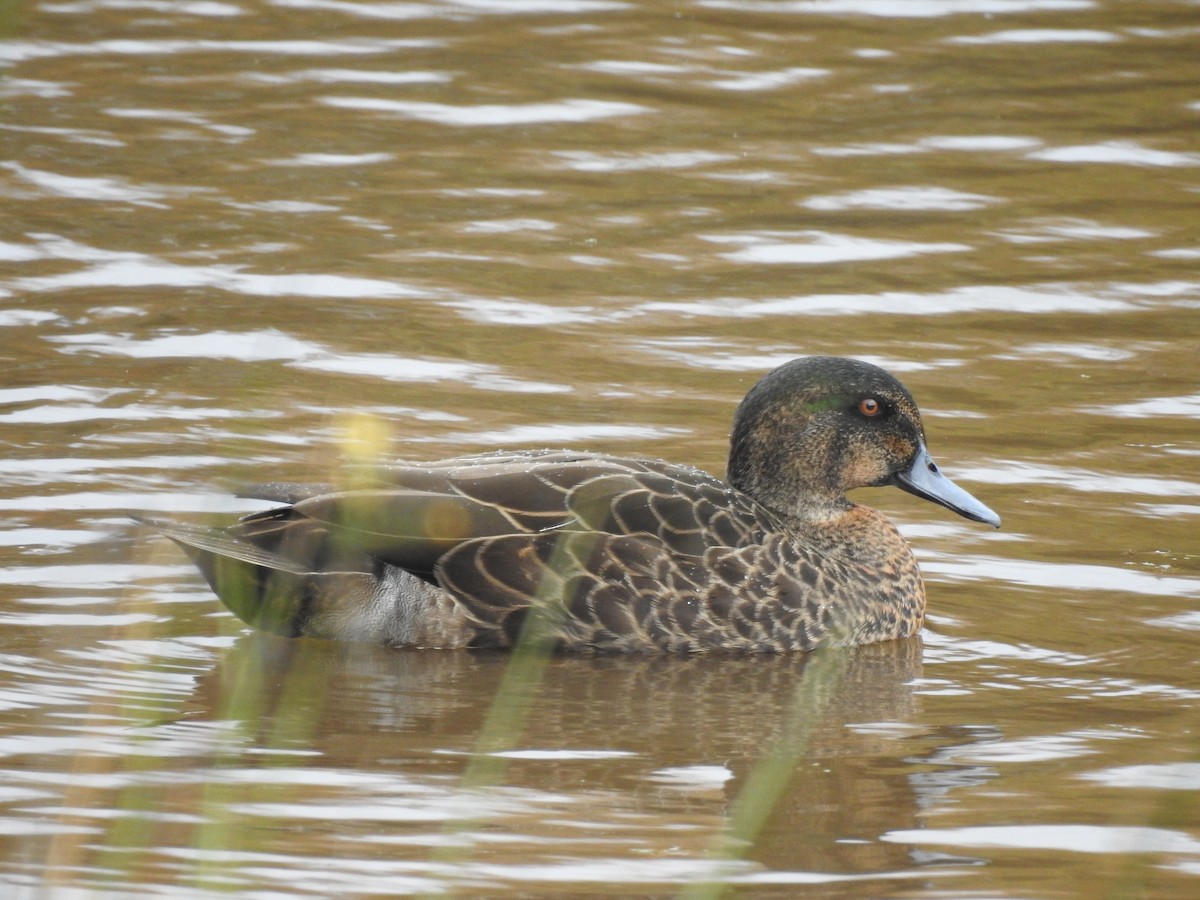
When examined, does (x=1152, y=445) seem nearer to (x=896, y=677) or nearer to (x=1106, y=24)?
(x=896, y=677)

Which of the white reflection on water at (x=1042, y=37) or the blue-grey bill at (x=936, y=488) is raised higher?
the white reflection on water at (x=1042, y=37)

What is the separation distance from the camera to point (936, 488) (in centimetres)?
845

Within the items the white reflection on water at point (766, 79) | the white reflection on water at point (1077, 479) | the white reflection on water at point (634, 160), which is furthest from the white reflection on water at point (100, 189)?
the white reflection on water at point (1077, 479)

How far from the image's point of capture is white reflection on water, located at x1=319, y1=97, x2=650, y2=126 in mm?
14164

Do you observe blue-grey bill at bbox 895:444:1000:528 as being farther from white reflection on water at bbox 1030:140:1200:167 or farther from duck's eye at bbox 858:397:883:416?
white reflection on water at bbox 1030:140:1200:167

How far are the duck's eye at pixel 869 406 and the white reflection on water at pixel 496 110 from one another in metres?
6.13

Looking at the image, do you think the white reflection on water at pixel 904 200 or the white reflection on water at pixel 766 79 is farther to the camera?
the white reflection on water at pixel 766 79

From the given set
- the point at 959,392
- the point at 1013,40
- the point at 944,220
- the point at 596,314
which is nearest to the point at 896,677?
the point at 959,392

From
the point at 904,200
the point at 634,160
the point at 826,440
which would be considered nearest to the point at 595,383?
the point at 826,440

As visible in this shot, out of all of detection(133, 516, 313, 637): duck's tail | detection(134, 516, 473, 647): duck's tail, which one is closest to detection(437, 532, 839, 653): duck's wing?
detection(134, 516, 473, 647): duck's tail

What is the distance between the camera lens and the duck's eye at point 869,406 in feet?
27.6

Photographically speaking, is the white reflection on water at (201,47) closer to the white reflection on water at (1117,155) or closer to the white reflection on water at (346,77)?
the white reflection on water at (346,77)

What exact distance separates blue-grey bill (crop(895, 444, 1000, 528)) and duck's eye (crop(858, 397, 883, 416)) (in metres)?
0.24

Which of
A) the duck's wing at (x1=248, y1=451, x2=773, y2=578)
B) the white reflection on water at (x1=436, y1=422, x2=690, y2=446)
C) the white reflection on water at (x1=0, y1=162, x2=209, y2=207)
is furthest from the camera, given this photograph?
the white reflection on water at (x1=0, y1=162, x2=209, y2=207)
